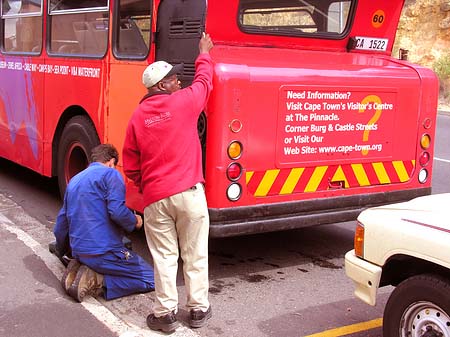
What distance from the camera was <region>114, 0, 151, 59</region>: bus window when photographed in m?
5.12

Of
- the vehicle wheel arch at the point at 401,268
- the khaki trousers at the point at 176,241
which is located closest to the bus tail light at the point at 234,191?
the khaki trousers at the point at 176,241

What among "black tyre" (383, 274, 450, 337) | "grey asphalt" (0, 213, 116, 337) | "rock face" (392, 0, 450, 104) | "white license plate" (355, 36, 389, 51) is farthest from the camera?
"rock face" (392, 0, 450, 104)

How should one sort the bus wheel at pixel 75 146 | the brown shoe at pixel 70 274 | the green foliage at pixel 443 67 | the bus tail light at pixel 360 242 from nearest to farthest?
the bus tail light at pixel 360 242 < the brown shoe at pixel 70 274 < the bus wheel at pixel 75 146 < the green foliage at pixel 443 67

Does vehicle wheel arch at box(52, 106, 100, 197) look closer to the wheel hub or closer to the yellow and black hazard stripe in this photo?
the yellow and black hazard stripe

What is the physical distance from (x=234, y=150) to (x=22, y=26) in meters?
3.98

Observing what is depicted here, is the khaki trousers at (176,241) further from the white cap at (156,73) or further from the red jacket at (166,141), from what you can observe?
the white cap at (156,73)

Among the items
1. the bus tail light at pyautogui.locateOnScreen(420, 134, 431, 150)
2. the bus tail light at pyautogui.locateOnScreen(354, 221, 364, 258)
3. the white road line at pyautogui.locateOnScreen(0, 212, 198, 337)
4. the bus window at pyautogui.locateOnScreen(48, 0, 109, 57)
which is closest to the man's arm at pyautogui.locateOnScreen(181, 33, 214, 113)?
the bus tail light at pyautogui.locateOnScreen(354, 221, 364, 258)

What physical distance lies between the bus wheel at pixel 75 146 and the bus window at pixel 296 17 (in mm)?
1868

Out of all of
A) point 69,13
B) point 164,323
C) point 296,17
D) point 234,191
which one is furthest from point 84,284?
point 69,13

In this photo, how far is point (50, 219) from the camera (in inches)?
258

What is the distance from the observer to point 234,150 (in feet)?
15.2

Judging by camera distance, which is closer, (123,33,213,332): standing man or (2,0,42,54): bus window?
(123,33,213,332): standing man

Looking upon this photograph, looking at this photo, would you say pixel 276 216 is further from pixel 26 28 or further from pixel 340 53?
pixel 26 28

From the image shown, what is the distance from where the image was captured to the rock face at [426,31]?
26.3m
